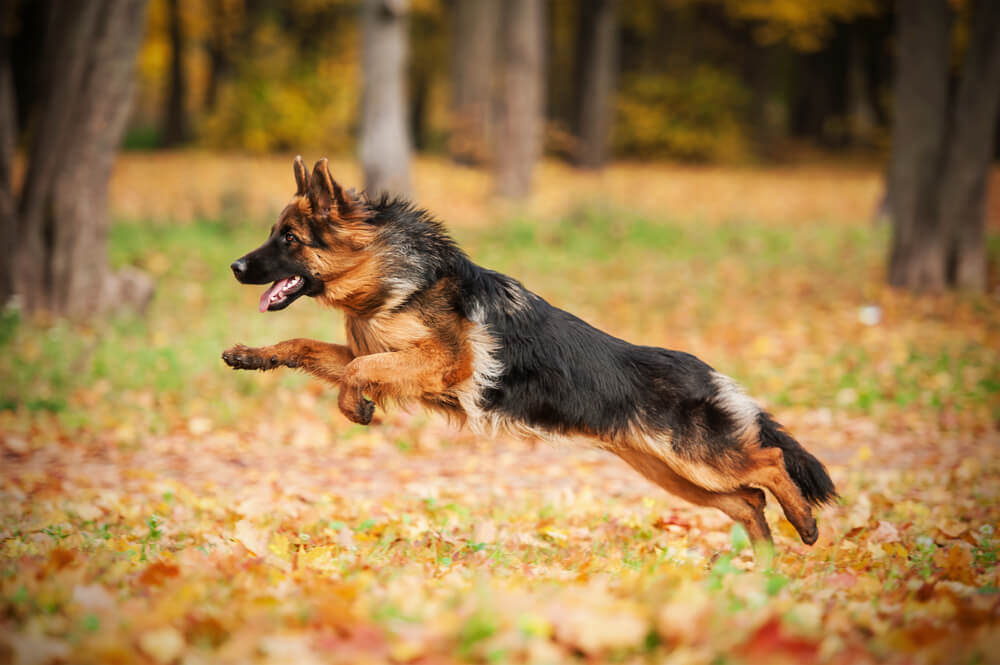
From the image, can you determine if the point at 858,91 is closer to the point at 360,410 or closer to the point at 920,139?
the point at 920,139

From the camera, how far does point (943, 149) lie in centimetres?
1285

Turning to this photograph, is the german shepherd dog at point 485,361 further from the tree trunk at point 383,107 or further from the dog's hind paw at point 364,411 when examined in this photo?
the tree trunk at point 383,107

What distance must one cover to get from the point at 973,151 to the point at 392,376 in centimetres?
1074

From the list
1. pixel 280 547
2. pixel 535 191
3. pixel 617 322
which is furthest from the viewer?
pixel 535 191

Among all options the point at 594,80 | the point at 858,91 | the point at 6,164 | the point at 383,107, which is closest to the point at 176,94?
the point at 594,80

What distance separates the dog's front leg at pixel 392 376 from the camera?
4.96 meters

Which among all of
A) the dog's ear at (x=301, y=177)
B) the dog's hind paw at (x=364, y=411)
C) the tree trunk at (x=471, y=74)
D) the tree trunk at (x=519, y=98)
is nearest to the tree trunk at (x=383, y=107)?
the tree trunk at (x=519, y=98)

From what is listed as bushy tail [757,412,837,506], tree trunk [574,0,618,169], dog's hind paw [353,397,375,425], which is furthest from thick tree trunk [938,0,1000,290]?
tree trunk [574,0,618,169]

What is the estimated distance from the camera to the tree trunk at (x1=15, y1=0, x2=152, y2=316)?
34.3 ft

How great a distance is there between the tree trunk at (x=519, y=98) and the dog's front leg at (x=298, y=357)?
51.2ft

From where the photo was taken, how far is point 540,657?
2.78 meters

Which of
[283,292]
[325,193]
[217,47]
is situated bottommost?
[283,292]

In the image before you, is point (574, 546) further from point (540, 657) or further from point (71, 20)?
point (71, 20)

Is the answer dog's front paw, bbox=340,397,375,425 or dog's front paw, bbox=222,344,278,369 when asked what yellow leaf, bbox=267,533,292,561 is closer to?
dog's front paw, bbox=340,397,375,425
